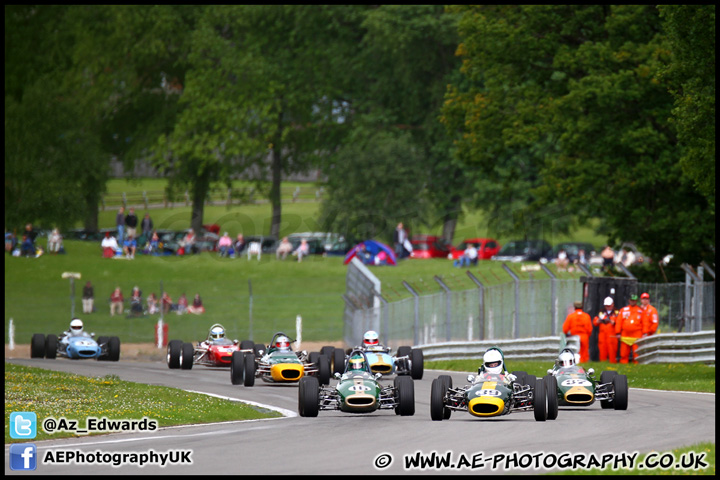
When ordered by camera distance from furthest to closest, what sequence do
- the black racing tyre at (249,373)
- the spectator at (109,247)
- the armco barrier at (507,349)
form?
the spectator at (109,247) < the armco barrier at (507,349) < the black racing tyre at (249,373)

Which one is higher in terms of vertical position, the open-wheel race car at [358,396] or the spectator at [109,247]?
the spectator at [109,247]

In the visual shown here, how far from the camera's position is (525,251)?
63.3 m

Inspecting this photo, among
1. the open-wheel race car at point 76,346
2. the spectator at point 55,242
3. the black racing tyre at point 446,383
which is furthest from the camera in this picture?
the spectator at point 55,242

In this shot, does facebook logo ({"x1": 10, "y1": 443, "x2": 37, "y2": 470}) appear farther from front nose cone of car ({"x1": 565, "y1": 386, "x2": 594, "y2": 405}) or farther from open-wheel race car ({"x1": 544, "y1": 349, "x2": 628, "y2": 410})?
front nose cone of car ({"x1": 565, "y1": 386, "x2": 594, "y2": 405})

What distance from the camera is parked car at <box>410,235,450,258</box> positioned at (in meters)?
64.3

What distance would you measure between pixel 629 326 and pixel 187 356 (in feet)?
34.1

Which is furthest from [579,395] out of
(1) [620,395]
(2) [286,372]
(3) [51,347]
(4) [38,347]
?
(4) [38,347]

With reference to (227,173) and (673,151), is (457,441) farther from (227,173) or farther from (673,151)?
(227,173)

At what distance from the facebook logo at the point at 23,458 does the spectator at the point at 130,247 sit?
4573 centimetres

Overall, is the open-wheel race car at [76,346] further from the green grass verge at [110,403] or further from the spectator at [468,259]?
the spectator at [468,259]

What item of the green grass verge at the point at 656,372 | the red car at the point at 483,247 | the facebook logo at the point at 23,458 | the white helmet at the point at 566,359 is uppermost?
the red car at the point at 483,247

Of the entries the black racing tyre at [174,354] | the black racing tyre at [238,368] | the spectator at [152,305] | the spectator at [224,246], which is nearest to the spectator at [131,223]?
the spectator at [224,246]

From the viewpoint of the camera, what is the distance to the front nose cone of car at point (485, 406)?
18.5 m

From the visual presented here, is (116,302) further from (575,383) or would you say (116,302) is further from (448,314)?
(575,383)
